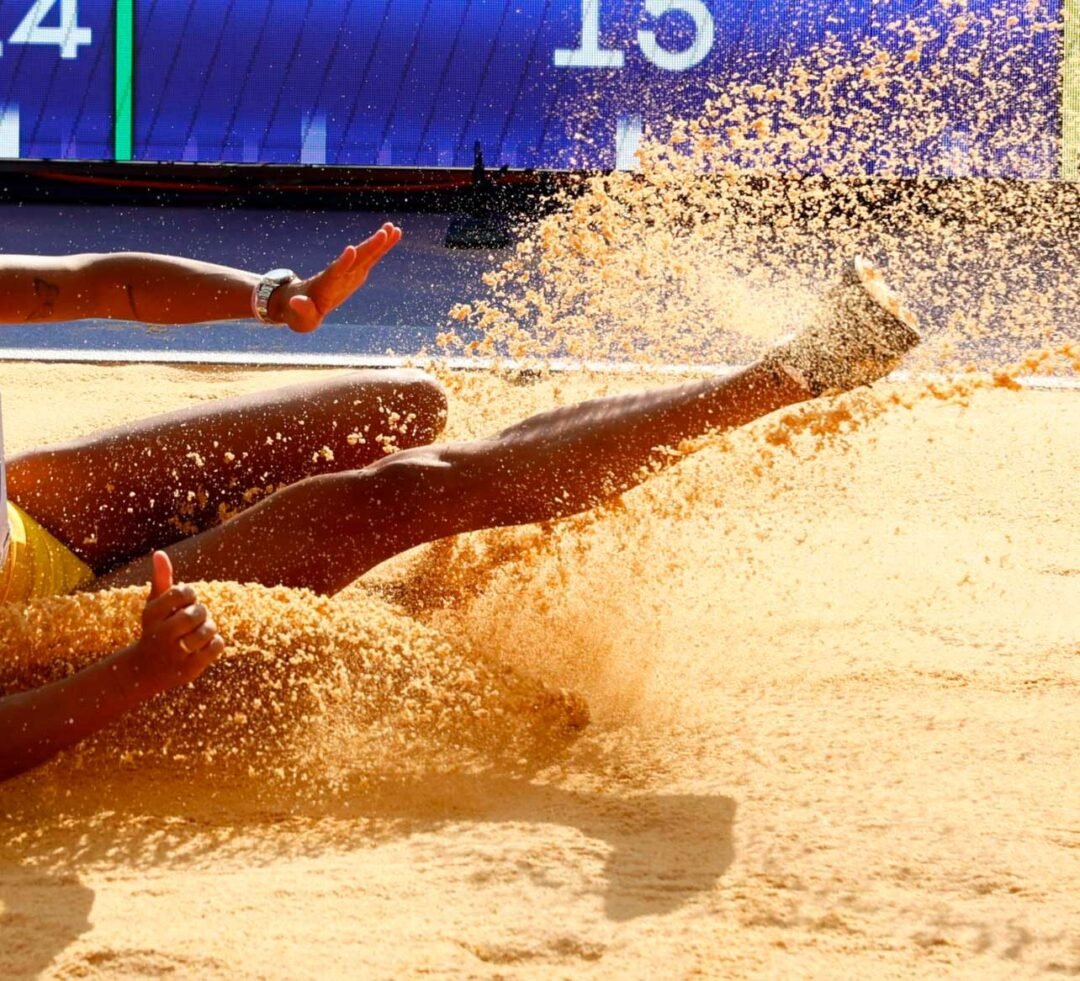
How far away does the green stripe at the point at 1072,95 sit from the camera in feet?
22.6

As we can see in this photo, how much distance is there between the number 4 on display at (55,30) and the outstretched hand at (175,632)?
20.5 feet

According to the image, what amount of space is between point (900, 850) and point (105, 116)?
6.58m

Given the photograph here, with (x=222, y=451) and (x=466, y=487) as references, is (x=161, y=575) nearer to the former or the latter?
(x=466, y=487)

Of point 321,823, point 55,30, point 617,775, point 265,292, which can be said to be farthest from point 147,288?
point 55,30

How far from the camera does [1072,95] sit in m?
6.94

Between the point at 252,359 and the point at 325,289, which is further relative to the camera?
the point at 252,359

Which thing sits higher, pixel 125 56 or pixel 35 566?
pixel 125 56

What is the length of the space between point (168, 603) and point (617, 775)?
59cm

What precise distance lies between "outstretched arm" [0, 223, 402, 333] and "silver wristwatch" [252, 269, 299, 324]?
0.01 metres

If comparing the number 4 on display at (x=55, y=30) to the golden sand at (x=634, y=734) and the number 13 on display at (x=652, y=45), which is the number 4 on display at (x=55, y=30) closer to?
the number 13 on display at (x=652, y=45)

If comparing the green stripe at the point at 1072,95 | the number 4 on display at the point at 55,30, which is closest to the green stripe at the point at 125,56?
the number 4 on display at the point at 55,30

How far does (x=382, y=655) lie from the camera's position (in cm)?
194

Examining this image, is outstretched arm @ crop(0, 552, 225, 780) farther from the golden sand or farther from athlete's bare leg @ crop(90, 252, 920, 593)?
athlete's bare leg @ crop(90, 252, 920, 593)

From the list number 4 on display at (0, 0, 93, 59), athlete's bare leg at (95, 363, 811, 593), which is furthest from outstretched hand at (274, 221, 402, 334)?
number 4 on display at (0, 0, 93, 59)
